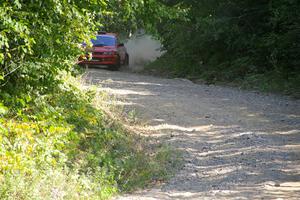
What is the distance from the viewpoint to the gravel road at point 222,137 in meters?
8.62

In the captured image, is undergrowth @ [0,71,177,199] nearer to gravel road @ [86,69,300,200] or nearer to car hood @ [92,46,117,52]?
→ gravel road @ [86,69,300,200]

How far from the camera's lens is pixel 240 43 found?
73.7 ft

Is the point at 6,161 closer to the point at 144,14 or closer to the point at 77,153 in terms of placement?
the point at 77,153

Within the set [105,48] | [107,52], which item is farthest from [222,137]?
[105,48]

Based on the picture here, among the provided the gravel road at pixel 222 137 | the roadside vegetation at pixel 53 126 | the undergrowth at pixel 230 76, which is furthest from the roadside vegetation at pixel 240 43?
the roadside vegetation at pixel 53 126

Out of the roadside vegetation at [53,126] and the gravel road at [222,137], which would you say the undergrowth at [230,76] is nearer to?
the gravel road at [222,137]

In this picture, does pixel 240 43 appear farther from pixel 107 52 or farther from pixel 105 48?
pixel 105 48

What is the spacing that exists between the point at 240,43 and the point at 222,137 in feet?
36.5

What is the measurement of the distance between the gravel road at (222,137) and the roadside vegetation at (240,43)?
2.61 m

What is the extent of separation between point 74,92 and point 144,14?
92.4 inches

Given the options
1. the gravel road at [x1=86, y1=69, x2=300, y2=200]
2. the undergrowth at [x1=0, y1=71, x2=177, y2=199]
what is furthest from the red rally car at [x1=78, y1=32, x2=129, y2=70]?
the undergrowth at [x1=0, y1=71, x2=177, y2=199]

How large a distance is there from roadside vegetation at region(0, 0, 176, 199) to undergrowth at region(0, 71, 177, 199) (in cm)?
1

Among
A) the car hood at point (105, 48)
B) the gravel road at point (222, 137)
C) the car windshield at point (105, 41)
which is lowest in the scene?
the gravel road at point (222, 137)

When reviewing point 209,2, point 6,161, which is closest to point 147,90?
point 209,2
